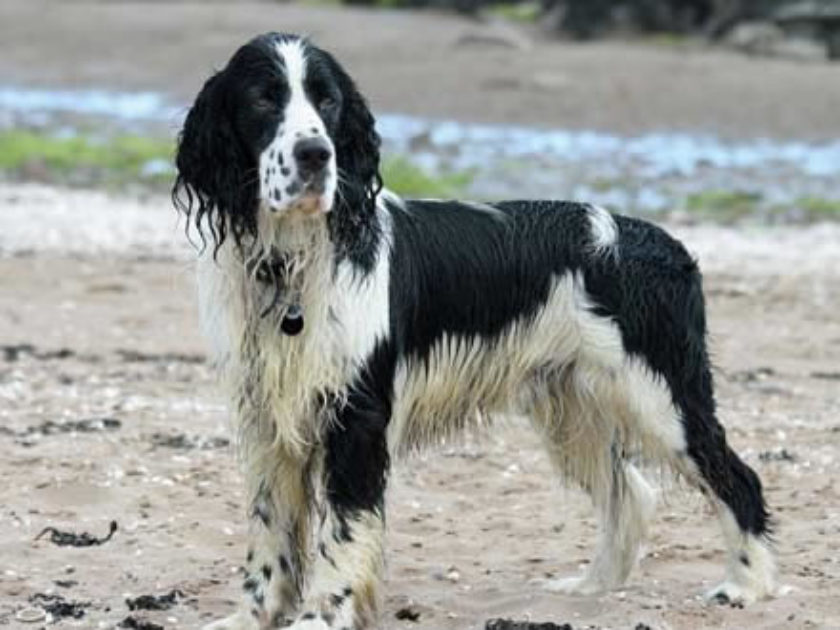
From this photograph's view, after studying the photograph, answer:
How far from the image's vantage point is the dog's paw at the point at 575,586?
275 inches

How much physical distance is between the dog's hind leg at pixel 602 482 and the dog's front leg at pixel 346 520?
0.88 meters

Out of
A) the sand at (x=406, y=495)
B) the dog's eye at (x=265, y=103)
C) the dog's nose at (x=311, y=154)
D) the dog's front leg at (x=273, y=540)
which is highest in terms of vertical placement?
the dog's eye at (x=265, y=103)

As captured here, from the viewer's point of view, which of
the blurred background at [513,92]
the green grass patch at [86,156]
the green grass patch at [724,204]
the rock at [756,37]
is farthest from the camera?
the rock at [756,37]

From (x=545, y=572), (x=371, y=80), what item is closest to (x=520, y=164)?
(x=371, y=80)

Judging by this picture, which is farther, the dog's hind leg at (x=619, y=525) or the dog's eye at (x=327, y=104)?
the dog's hind leg at (x=619, y=525)

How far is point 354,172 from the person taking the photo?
6.28 meters

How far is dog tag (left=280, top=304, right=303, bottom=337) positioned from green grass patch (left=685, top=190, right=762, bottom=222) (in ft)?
40.3

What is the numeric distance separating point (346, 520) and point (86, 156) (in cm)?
1633

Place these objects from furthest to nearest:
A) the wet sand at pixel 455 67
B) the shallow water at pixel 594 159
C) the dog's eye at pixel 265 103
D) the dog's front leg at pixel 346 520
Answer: the wet sand at pixel 455 67 < the shallow water at pixel 594 159 < the dog's front leg at pixel 346 520 < the dog's eye at pixel 265 103

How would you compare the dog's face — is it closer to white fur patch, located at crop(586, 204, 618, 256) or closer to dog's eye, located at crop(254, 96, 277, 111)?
dog's eye, located at crop(254, 96, 277, 111)

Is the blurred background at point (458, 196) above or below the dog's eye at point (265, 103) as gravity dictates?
below

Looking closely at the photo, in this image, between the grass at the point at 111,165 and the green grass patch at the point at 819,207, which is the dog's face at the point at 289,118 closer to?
the green grass patch at the point at 819,207

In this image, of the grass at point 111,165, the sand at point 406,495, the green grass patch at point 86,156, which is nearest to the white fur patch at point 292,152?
the sand at point 406,495

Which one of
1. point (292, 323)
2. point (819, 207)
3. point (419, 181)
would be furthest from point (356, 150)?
point (419, 181)
